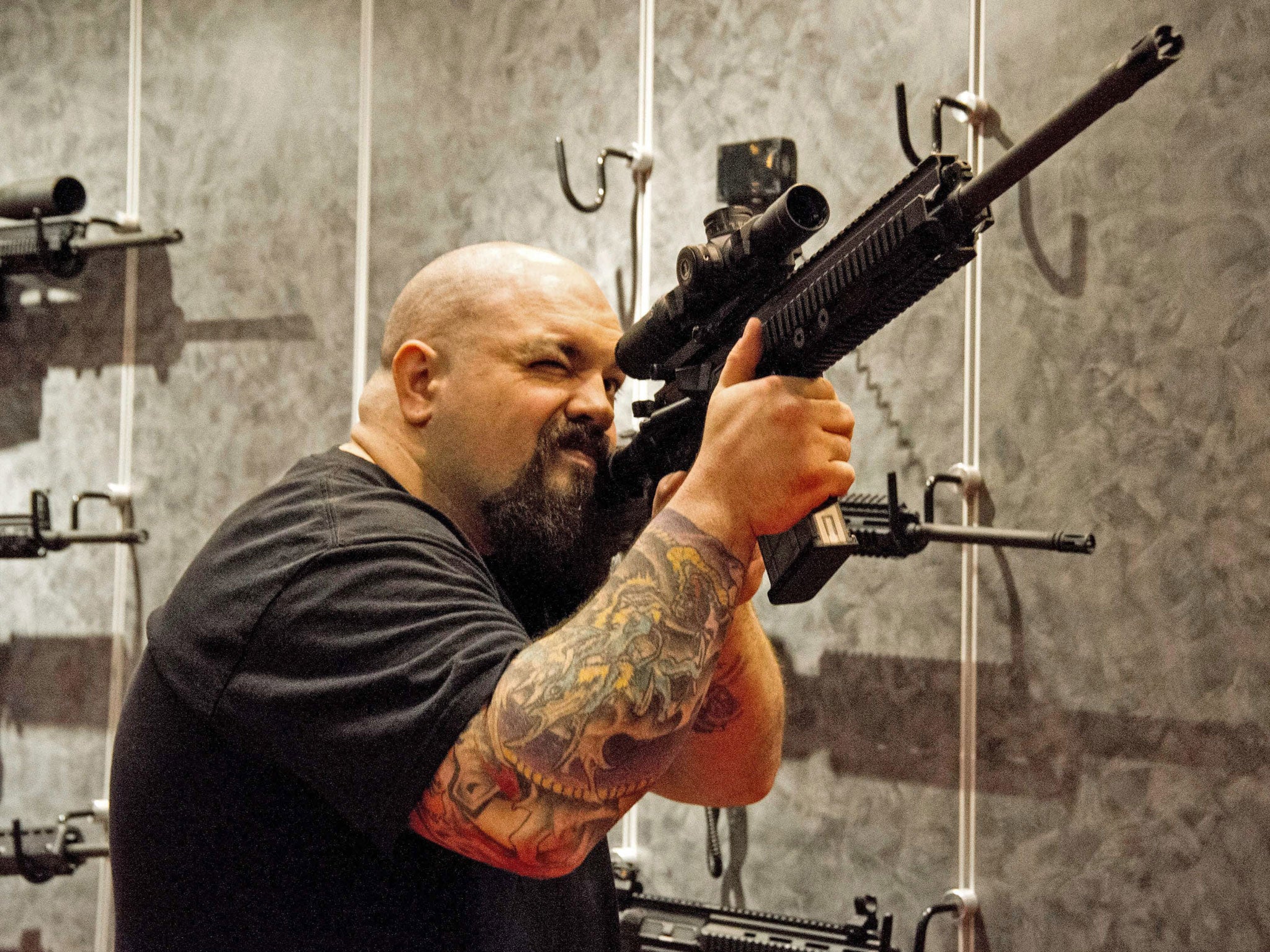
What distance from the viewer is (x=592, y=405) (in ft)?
3.63

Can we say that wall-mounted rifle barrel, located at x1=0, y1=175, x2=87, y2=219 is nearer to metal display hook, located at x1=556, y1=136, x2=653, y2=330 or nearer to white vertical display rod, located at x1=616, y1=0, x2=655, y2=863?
metal display hook, located at x1=556, y1=136, x2=653, y2=330

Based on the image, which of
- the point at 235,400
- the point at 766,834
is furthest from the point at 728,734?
the point at 235,400

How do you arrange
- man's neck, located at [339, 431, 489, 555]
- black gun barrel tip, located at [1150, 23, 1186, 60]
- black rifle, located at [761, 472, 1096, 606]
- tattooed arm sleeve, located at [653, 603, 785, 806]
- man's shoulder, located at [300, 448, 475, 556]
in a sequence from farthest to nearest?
black rifle, located at [761, 472, 1096, 606] < tattooed arm sleeve, located at [653, 603, 785, 806] < man's neck, located at [339, 431, 489, 555] < man's shoulder, located at [300, 448, 475, 556] < black gun barrel tip, located at [1150, 23, 1186, 60]

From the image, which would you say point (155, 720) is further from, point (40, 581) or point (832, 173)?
point (40, 581)

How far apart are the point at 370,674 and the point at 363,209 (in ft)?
4.36

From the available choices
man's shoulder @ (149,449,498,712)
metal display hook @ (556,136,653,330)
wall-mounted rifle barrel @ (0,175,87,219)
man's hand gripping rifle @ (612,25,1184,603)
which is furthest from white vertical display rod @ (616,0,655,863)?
wall-mounted rifle barrel @ (0,175,87,219)

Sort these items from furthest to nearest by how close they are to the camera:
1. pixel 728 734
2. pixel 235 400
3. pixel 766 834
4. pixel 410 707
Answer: pixel 235 400
pixel 766 834
pixel 728 734
pixel 410 707

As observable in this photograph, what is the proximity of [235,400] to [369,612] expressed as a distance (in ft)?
4.38

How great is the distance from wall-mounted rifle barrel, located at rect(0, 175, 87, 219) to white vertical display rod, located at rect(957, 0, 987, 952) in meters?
1.45

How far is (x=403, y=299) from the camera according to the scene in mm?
1199

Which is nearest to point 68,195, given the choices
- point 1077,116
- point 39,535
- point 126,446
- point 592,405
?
point 126,446

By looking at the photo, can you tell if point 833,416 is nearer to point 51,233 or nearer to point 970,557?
point 970,557

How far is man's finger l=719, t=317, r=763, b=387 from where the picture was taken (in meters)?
0.82

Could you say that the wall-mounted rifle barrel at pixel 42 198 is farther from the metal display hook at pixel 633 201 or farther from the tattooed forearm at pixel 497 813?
the tattooed forearm at pixel 497 813
